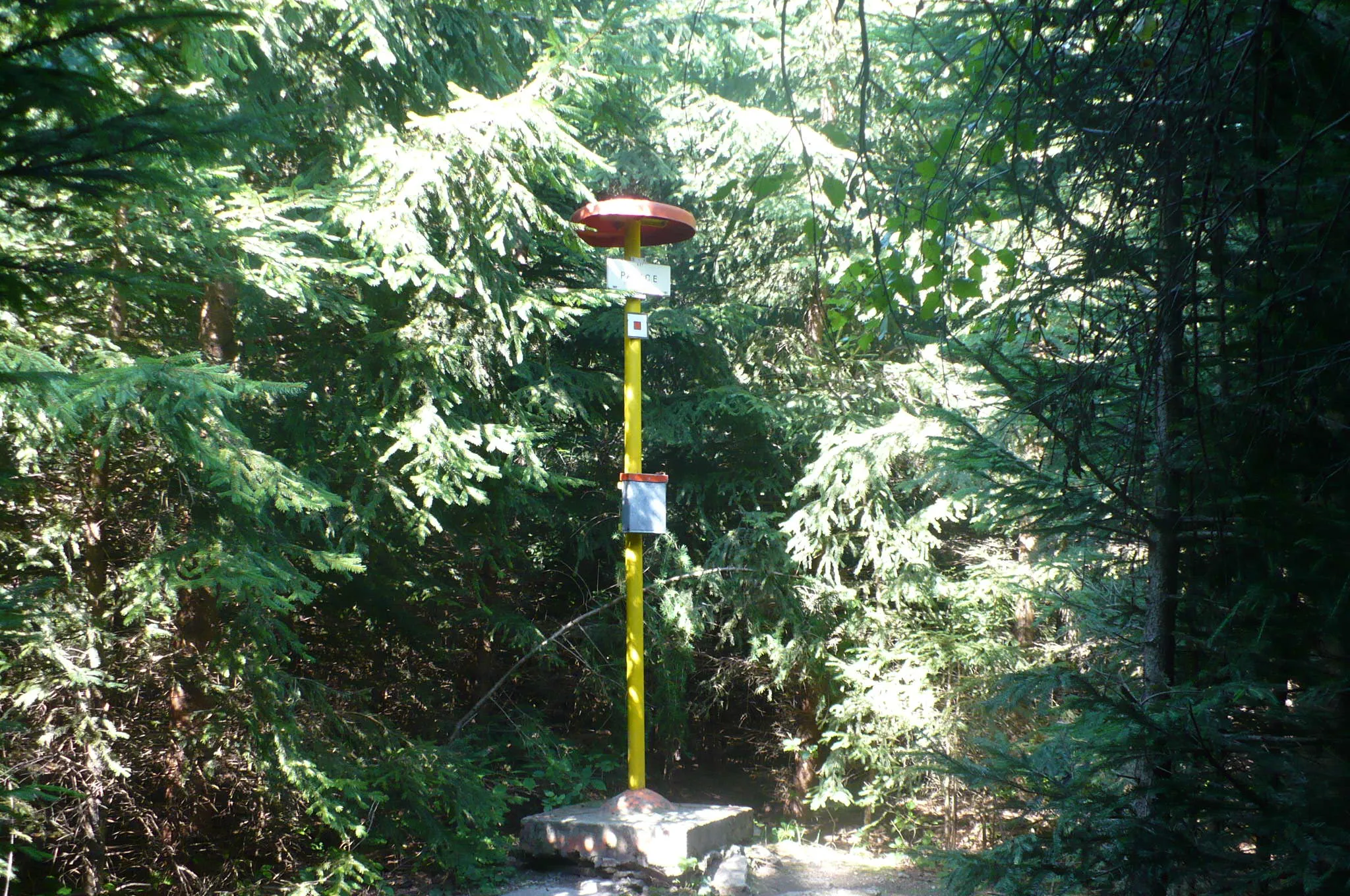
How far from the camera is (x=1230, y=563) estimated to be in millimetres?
2705

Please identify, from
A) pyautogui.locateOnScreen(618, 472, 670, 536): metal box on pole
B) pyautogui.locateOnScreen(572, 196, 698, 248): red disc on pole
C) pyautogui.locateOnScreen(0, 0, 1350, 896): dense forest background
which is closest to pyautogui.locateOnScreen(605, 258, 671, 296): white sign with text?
pyautogui.locateOnScreen(572, 196, 698, 248): red disc on pole

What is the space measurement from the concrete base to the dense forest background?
38 centimetres

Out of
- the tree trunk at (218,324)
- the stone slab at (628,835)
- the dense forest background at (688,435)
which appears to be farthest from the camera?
the stone slab at (628,835)


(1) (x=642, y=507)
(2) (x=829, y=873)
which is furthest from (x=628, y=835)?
(1) (x=642, y=507)

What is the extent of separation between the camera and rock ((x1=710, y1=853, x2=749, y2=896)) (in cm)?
550

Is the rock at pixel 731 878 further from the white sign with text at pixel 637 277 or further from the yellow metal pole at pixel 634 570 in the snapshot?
the white sign with text at pixel 637 277

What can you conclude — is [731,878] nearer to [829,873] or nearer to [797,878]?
[797,878]

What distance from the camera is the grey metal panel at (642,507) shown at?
5.78 metres

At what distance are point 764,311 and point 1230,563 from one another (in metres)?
6.20

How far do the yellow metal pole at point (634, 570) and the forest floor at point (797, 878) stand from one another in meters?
0.73

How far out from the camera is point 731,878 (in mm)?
5617

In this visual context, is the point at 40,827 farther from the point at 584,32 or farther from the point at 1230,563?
the point at 584,32

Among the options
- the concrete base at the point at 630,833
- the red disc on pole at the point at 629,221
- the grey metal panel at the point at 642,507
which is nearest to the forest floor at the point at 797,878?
the concrete base at the point at 630,833

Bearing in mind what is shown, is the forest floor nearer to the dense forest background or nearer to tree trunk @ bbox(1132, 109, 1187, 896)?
the dense forest background
